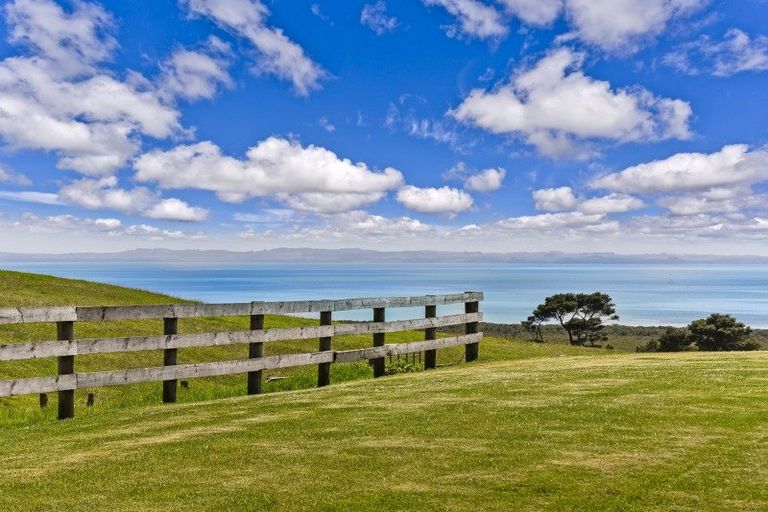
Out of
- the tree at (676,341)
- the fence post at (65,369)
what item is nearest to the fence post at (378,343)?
the fence post at (65,369)

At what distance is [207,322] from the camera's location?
35.0 m

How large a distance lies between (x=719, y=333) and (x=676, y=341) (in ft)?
12.0

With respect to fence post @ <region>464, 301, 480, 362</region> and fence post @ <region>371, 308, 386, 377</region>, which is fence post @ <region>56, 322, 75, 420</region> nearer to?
fence post @ <region>371, 308, 386, 377</region>

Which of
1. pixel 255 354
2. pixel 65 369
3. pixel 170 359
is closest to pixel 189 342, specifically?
pixel 170 359

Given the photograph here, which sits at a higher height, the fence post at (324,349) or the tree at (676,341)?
the fence post at (324,349)

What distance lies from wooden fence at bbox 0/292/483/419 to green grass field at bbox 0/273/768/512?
102cm

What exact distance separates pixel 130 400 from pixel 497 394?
872 centimetres

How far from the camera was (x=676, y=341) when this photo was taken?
197 feet

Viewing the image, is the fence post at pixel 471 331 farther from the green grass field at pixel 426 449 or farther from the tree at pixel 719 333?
the tree at pixel 719 333

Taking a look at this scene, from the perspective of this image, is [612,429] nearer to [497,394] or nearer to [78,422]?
[497,394]

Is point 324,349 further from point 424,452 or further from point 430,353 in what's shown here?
point 424,452

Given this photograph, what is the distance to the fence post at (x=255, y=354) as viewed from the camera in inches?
578

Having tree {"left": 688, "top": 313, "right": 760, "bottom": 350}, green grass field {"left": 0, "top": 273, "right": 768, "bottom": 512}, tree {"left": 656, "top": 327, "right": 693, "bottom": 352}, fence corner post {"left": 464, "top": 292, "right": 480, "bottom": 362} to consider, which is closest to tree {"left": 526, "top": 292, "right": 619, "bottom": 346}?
tree {"left": 656, "top": 327, "right": 693, "bottom": 352}

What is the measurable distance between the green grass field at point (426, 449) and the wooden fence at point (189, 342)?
1.02 metres
